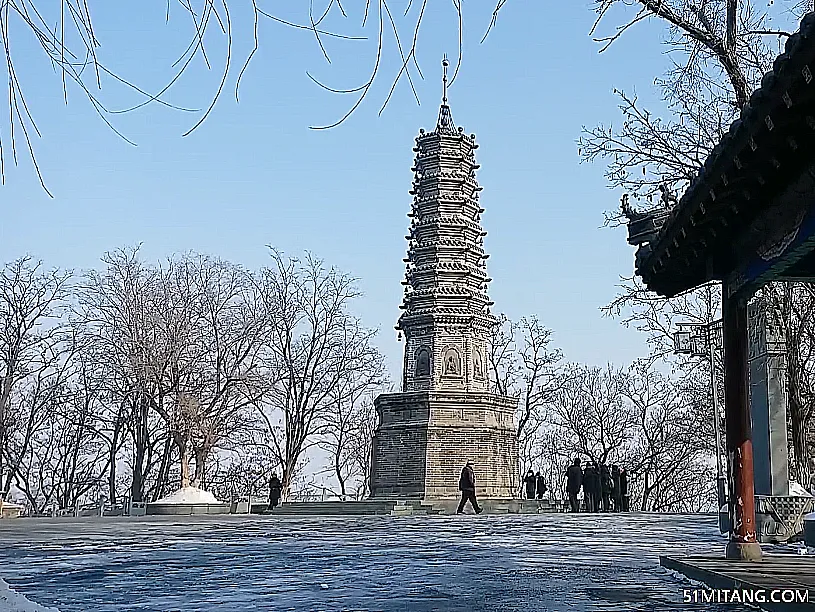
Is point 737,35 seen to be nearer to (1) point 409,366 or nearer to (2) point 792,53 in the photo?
(2) point 792,53

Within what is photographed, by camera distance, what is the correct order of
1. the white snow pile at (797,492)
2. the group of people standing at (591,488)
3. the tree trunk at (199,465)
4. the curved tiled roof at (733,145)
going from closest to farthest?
1. the curved tiled roof at (733,145)
2. the white snow pile at (797,492)
3. the group of people standing at (591,488)
4. the tree trunk at (199,465)

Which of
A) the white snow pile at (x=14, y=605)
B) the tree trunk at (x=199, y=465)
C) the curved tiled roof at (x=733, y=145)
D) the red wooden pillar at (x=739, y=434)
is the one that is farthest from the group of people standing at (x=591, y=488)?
the white snow pile at (x=14, y=605)

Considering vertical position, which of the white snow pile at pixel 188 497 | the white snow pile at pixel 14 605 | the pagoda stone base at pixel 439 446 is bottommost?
the white snow pile at pixel 14 605

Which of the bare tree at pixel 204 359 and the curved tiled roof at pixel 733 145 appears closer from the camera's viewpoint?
the curved tiled roof at pixel 733 145

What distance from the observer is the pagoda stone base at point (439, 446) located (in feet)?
120

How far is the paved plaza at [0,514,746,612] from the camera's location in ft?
21.3

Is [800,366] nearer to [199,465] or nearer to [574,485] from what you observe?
[574,485]

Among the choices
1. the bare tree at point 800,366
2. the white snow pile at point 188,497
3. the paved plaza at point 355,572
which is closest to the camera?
the paved plaza at point 355,572

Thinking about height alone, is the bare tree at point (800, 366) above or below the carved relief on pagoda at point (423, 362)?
below

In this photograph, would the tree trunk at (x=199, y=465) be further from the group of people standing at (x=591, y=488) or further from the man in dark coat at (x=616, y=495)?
the man in dark coat at (x=616, y=495)

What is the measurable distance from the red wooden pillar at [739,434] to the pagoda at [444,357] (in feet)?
93.1

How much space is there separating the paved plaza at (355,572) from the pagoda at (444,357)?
21949mm

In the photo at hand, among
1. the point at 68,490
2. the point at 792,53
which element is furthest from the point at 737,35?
the point at 68,490

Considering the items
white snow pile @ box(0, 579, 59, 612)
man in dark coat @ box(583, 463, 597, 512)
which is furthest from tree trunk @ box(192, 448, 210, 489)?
white snow pile @ box(0, 579, 59, 612)
